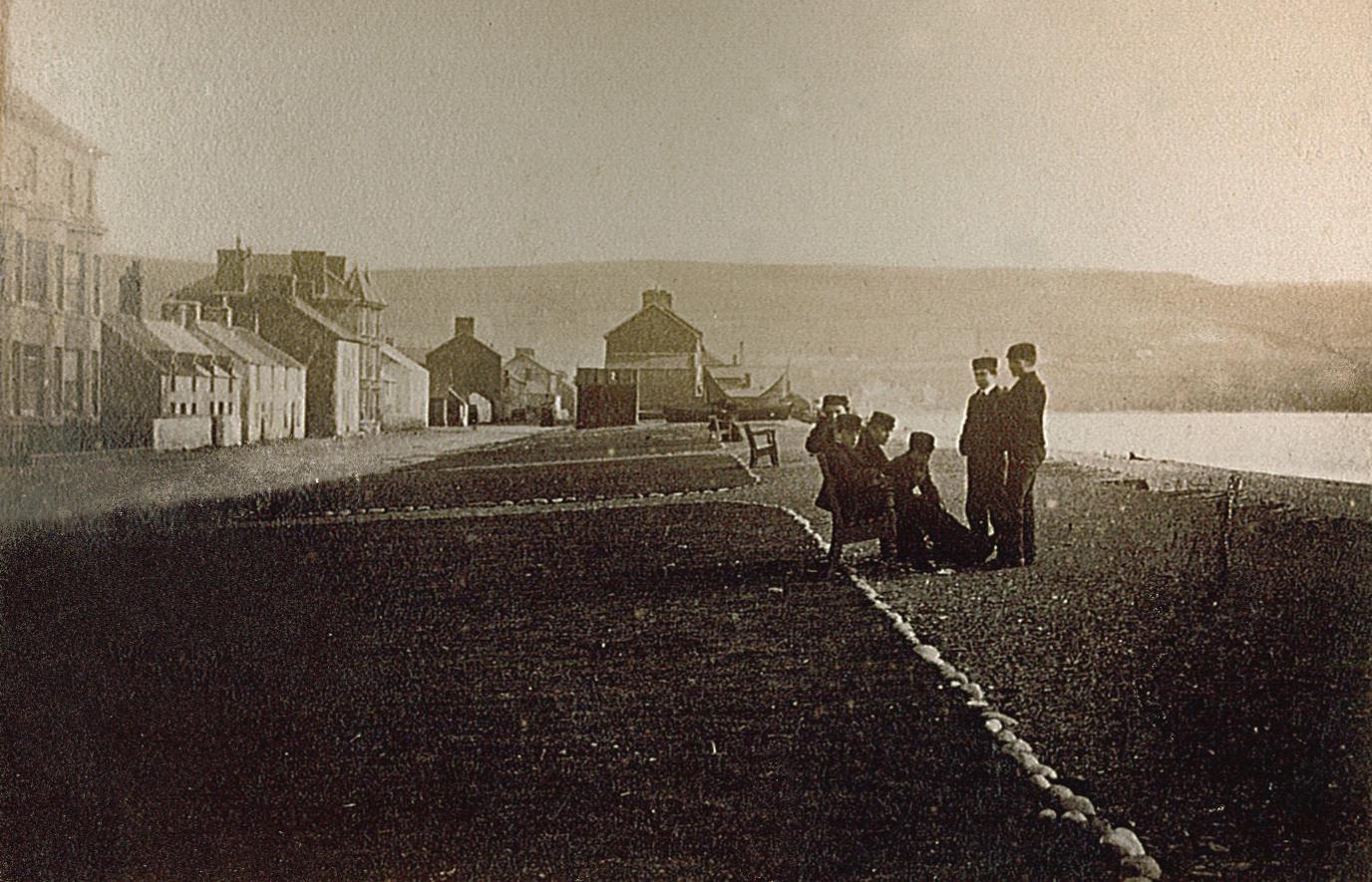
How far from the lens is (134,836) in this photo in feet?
7.82

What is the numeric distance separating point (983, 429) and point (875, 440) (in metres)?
0.44

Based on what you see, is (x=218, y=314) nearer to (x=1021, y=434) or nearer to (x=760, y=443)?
(x=760, y=443)

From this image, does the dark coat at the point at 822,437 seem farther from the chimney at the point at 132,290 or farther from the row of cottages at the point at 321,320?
the chimney at the point at 132,290

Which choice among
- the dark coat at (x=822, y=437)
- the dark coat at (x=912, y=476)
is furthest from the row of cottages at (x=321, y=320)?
the dark coat at (x=912, y=476)

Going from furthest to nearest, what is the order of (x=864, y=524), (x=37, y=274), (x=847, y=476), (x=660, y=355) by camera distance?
(x=864, y=524), (x=847, y=476), (x=660, y=355), (x=37, y=274)

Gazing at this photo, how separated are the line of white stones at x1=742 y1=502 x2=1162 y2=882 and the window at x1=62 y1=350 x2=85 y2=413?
A: 2.63 metres

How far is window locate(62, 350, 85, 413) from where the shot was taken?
11.3 ft

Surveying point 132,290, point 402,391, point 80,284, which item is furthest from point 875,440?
point 80,284

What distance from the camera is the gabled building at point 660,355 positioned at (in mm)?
3629

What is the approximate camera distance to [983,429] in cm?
395

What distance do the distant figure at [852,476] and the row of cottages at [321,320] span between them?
62.0 inches

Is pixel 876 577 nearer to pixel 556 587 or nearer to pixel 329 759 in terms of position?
pixel 556 587

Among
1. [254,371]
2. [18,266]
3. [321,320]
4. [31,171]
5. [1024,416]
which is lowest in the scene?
[1024,416]

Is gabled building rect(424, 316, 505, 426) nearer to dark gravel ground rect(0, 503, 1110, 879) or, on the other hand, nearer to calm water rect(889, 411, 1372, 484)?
dark gravel ground rect(0, 503, 1110, 879)
